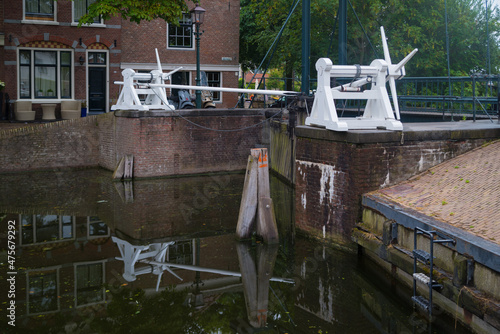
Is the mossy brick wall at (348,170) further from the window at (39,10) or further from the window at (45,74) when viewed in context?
the window at (39,10)

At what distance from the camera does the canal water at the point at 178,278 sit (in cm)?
680

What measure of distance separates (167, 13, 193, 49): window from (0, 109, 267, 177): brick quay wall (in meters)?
9.21

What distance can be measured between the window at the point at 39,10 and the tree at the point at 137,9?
17.0ft

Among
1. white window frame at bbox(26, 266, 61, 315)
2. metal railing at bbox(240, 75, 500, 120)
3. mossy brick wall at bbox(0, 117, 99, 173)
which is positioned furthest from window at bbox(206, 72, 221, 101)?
white window frame at bbox(26, 266, 61, 315)

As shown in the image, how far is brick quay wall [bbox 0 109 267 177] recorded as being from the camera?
16.8 metres

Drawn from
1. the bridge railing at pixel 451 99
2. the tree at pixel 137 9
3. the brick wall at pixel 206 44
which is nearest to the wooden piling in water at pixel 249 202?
the bridge railing at pixel 451 99

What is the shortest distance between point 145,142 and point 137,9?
15.9 ft

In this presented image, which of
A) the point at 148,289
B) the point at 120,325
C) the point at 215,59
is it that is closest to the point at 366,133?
the point at 148,289

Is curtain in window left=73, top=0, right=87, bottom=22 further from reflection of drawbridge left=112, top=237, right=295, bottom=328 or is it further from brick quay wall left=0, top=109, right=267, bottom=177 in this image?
reflection of drawbridge left=112, top=237, right=295, bottom=328

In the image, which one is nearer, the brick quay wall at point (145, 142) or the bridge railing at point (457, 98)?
the bridge railing at point (457, 98)

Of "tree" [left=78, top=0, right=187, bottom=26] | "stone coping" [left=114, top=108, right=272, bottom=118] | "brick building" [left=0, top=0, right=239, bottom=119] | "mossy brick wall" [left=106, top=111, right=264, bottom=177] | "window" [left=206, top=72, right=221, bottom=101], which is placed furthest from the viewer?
"window" [left=206, top=72, right=221, bottom=101]

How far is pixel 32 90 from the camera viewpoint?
77.6ft

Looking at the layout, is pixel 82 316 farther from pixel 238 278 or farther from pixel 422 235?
pixel 422 235

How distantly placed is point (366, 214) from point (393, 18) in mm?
18098
